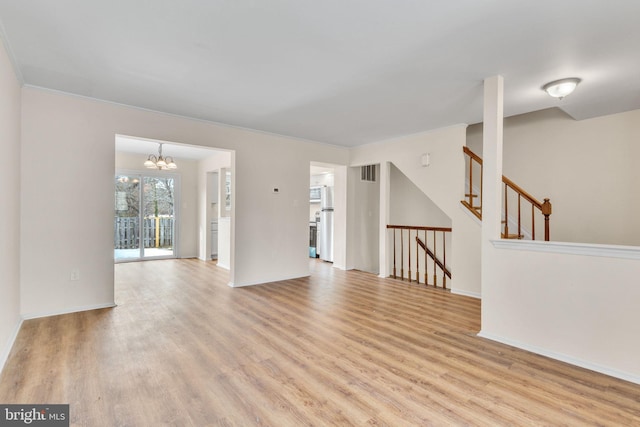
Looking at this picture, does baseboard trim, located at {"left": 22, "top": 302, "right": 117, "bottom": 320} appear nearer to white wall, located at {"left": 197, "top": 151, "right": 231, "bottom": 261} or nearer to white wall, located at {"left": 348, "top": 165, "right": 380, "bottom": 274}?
white wall, located at {"left": 197, "top": 151, "right": 231, "bottom": 261}

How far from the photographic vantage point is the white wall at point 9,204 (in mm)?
2367

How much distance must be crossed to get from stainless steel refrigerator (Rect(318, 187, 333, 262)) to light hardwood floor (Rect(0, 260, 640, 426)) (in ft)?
11.4

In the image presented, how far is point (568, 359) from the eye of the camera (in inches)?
96.5

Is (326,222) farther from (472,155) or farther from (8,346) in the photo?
(8,346)

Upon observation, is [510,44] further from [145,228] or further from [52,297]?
[145,228]

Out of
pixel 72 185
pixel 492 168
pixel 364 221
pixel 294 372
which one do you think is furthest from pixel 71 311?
pixel 364 221

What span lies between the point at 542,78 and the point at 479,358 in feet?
8.81

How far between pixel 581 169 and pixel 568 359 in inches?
124

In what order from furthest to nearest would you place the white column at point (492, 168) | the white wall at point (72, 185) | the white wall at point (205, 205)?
the white wall at point (205, 205) < the white wall at point (72, 185) < the white column at point (492, 168)

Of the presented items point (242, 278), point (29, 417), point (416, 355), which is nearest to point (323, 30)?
point (416, 355)

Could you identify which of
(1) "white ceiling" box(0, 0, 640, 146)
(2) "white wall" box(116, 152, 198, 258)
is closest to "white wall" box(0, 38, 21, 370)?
(1) "white ceiling" box(0, 0, 640, 146)

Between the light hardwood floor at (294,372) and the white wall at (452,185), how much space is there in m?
0.78

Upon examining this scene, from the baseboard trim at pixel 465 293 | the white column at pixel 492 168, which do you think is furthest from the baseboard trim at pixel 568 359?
the baseboard trim at pixel 465 293

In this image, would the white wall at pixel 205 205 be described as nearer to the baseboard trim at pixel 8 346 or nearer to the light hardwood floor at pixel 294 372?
the light hardwood floor at pixel 294 372
